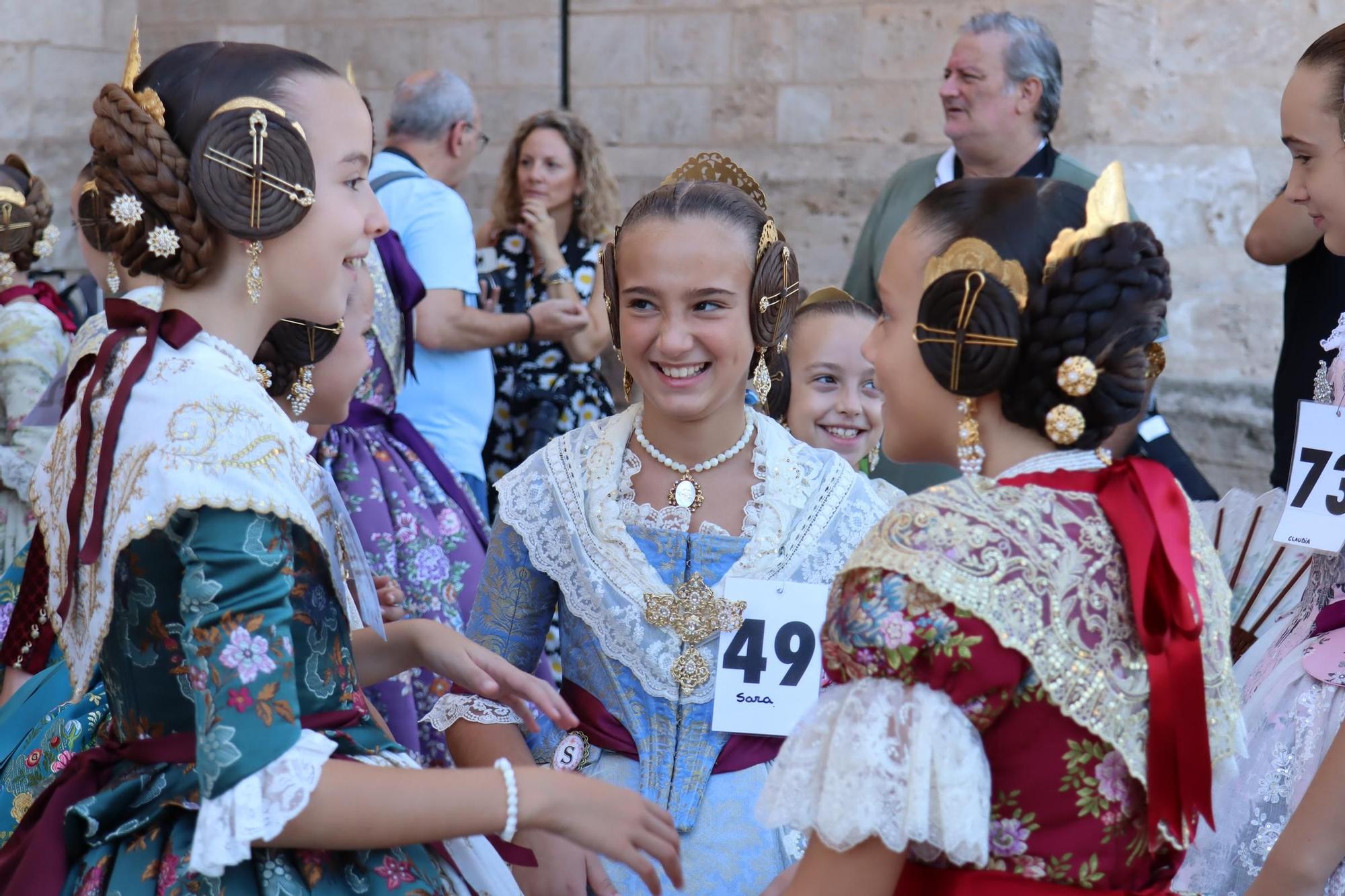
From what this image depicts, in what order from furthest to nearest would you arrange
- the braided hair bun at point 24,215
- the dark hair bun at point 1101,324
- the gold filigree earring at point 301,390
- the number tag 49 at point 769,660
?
Answer: 1. the braided hair bun at point 24,215
2. the gold filigree earring at point 301,390
3. the number tag 49 at point 769,660
4. the dark hair bun at point 1101,324

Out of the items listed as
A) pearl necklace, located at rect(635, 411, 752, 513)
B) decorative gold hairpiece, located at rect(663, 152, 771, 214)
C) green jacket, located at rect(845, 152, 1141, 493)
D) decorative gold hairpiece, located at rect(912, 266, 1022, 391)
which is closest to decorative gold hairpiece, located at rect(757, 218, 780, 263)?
decorative gold hairpiece, located at rect(663, 152, 771, 214)

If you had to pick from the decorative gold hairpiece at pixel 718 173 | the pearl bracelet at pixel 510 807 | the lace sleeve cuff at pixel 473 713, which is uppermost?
the decorative gold hairpiece at pixel 718 173

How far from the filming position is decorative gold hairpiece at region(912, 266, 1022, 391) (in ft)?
5.51

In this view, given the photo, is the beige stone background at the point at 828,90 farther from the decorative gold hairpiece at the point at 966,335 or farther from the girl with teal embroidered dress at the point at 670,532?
the decorative gold hairpiece at the point at 966,335

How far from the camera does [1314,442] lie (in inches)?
101

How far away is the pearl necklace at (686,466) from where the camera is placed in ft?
7.66

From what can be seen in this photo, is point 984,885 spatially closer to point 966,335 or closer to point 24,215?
point 966,335

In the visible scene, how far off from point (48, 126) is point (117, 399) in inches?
235

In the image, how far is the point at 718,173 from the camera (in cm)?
254

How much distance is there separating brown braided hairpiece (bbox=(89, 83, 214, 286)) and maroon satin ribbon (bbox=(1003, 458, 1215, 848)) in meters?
1.05

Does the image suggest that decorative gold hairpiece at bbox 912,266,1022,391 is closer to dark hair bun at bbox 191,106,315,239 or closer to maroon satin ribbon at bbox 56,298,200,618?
dark hair bun at bbox 191,106,315,239

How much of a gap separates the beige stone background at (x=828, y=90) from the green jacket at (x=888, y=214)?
3.37 feet

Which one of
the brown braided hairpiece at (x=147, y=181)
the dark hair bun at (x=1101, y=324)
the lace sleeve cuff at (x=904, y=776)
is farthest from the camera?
the brown braided hairpiece at (x=147, y=181)

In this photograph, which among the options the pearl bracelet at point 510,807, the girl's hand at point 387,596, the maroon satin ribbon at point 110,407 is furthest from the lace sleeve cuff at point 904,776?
the girl's hand at point 387,596
